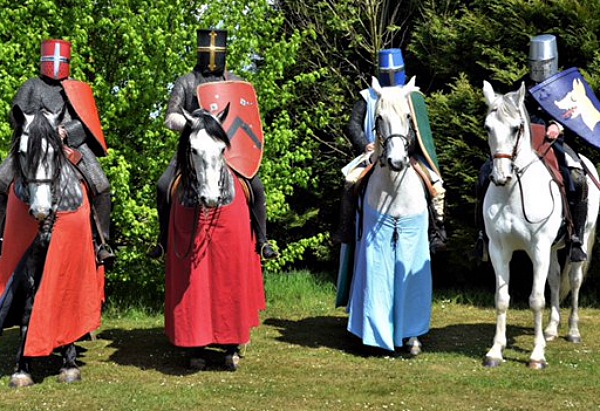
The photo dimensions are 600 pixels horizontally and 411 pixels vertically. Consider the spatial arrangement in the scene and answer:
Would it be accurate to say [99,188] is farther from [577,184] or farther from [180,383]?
[577,184]

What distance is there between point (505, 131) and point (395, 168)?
3.07ft

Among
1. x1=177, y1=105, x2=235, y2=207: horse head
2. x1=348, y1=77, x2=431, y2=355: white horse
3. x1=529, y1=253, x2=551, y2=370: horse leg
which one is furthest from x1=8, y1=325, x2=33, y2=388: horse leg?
x1=529, y1=253, x2=551, y2=370: horse leg

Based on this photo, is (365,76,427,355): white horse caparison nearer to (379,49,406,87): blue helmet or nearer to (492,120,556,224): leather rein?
(379,49,406,87): blue helmet

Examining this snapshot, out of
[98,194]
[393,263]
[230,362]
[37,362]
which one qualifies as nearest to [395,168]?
[393,263]

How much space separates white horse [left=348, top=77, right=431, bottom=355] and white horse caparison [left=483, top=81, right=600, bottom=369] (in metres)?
0.69

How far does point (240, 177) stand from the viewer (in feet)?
28.4

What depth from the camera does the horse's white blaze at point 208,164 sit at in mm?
7758

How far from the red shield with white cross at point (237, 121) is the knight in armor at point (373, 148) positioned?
121 centimetres

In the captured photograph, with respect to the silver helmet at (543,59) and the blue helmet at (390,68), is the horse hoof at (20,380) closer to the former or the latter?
the blue helmet at (390,68)

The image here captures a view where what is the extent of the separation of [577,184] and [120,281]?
219 inches

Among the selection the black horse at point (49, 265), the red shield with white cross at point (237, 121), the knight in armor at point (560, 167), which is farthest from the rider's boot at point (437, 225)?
the black horse at point (49, 265)

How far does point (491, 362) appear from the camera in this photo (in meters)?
8.61

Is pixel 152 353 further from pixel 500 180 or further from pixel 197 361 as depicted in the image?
pixel 500 180

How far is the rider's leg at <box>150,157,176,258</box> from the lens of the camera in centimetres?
863
